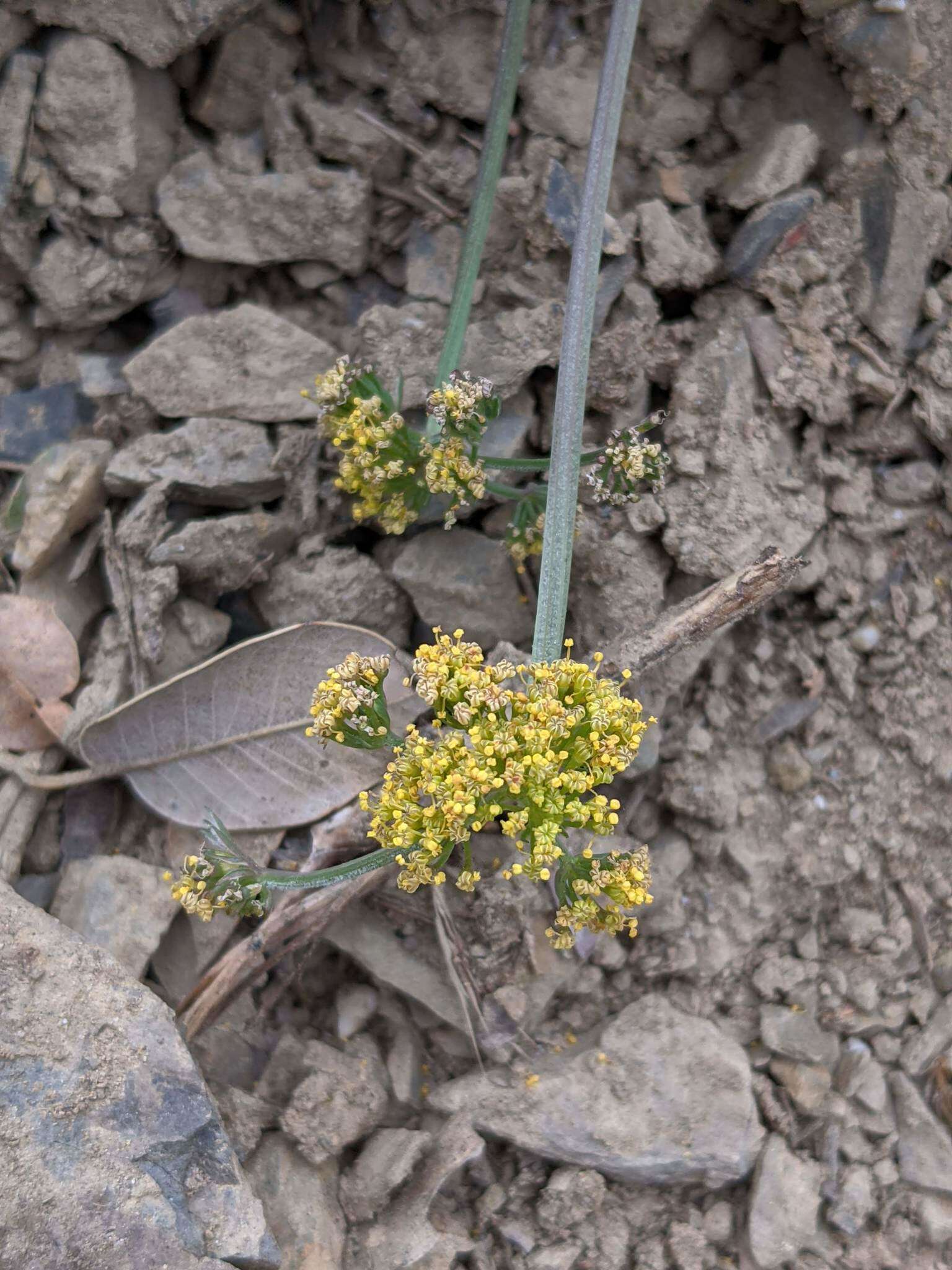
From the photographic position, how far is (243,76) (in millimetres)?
3766

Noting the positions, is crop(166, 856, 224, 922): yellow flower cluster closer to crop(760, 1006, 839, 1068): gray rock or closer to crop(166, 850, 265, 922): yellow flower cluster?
crop(166, 850, 265, 922): yellow flower cluster

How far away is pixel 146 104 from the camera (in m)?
3.67

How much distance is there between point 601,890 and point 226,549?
5.71 feet

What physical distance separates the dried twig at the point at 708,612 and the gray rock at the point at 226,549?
4.20 ft

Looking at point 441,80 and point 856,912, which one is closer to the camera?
point 856,912

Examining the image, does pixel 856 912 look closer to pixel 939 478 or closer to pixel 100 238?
pixel 939 478

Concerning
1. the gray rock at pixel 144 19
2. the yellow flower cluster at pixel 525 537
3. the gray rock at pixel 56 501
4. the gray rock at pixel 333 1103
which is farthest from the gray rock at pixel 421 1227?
the gray rock at pixel 144 19

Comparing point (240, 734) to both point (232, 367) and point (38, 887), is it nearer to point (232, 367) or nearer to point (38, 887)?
point (38, 887)

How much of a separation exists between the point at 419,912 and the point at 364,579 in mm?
1153

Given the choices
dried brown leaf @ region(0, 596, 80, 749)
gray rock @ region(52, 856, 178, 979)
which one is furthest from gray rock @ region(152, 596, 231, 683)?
gray rock @ region(52, 856, 178, 979)

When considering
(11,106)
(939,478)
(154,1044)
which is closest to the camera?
(154,1044)

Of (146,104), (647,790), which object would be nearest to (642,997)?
(647,790)

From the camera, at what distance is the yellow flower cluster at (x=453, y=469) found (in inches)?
123

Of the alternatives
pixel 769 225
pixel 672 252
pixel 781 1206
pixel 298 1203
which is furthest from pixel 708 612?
pixel 298 1203
